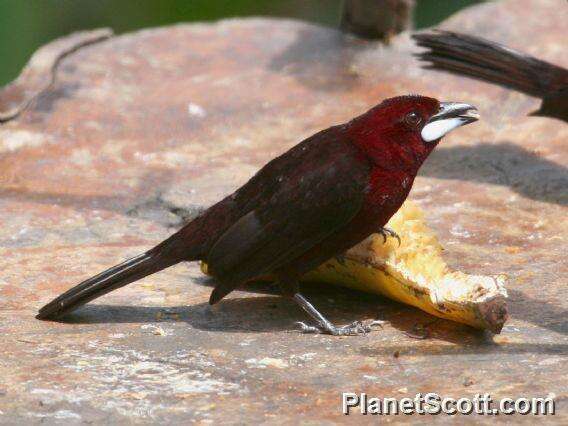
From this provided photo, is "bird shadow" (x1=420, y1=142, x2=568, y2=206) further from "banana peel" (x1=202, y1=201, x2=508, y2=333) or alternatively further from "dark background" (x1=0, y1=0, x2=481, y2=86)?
"dark background" (x1=0, y1=0, x2=481, y2=86)

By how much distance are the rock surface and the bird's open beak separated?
583 mm

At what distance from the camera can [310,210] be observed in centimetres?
390

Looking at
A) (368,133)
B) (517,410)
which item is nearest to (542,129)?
(368,133)

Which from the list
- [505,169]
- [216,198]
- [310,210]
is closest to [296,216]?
[310,210]

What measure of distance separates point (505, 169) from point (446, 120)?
4.57ft

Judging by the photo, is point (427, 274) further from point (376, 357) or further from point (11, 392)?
point (11, 392)

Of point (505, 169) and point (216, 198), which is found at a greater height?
point (505, 169)

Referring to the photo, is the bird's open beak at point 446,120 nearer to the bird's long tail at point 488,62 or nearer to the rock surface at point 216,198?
the rock surface at point 216,198

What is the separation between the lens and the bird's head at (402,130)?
3980mm

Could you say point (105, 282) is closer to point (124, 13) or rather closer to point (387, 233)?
point (387, 233)

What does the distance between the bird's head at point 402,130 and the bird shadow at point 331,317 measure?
21.1 inches

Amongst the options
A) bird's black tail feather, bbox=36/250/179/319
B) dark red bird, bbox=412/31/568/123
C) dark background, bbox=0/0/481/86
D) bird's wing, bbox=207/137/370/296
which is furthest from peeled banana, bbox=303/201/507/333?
dark background, bbox=0/0/481/86

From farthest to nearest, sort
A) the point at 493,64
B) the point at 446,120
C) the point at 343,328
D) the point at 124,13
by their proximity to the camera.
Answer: the point at 124,13, the point at 493,64, the point at 446,120, the point at 343,328

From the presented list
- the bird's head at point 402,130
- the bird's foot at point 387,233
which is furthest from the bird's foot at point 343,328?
the bird's head at point 402,130
